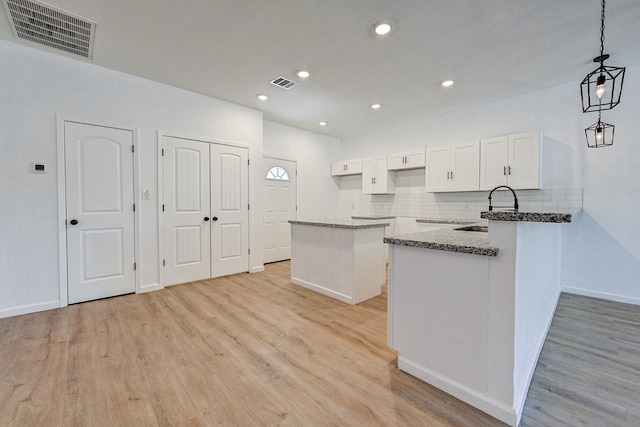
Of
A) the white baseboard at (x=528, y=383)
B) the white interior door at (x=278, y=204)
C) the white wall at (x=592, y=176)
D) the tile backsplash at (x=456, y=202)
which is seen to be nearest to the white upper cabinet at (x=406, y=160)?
the tile backsplash at (x=456, y=202)

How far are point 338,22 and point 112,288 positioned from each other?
13.1 feet

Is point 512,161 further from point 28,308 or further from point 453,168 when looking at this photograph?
point 28,308

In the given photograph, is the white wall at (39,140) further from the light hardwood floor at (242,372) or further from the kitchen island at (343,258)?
the kitchen island at (343,258)

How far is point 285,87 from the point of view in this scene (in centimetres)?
382

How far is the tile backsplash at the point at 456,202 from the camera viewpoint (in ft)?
12.2

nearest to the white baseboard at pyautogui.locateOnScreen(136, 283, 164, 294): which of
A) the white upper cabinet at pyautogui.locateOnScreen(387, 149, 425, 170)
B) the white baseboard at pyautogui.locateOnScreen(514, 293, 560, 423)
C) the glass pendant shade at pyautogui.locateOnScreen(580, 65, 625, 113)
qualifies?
the white baseboard at pyautogui.locateOnScreen(514, 293, 560, 423)

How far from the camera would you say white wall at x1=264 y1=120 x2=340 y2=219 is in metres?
A: 5.58

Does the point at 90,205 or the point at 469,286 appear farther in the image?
the point at 90,205

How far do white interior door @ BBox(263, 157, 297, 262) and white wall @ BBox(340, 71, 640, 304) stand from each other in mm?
3814

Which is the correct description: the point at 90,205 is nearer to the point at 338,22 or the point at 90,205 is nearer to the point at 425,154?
the point at 338,22

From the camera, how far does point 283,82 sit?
145 inches

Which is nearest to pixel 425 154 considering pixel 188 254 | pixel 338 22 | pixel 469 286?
pixel 338 22

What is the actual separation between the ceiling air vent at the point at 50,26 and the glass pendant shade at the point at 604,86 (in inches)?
164

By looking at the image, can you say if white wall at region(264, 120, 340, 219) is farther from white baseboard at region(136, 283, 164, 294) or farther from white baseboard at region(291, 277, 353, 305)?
white baseboard at region(136, 283, 164, 294)
